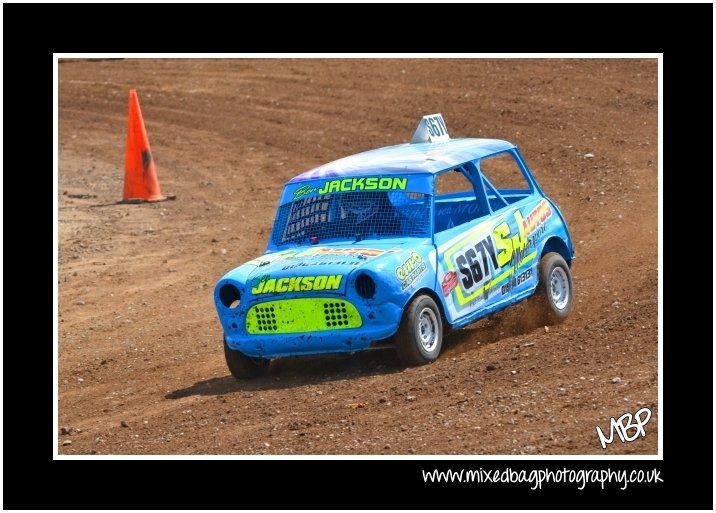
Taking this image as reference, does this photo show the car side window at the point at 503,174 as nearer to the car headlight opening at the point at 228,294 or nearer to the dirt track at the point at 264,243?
the dirt track at the point at 264,243

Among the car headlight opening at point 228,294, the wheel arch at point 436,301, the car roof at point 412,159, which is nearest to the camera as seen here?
the wheel arch at point 436,301

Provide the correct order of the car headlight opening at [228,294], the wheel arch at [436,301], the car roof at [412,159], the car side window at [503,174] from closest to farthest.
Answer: the wheel arch at [436,301], the car headlight opening at [228,294], the car roof at [412,159], the car side window at [503,174]

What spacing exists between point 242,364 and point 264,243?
5.83 metres

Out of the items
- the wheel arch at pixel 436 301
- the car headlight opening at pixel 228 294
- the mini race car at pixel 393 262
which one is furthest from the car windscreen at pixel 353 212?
the car headlight opening at pixel 228 294

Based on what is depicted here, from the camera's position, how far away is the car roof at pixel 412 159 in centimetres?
1102

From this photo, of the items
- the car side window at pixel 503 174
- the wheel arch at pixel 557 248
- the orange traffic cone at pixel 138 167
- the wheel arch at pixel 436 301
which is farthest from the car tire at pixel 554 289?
the orange traffic cone at pixel 138 167

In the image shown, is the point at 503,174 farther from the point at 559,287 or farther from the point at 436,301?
the point at 436,301

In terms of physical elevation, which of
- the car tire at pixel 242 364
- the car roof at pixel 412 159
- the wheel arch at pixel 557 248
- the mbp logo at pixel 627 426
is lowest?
the mbp logo at pixel 627 426

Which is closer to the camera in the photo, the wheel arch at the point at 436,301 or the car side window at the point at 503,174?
the wheel arch at the point at 436,301

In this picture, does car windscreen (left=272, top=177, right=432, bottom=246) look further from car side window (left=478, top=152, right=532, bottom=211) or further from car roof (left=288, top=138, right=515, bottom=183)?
car side window (left=478, top=152, right=532, bottom=211)

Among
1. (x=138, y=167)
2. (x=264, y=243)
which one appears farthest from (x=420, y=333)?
(x=138, y=167)

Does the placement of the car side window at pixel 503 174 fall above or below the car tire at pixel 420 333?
above

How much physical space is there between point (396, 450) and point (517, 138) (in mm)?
12105

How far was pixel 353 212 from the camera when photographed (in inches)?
433
